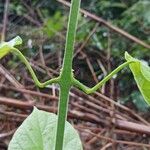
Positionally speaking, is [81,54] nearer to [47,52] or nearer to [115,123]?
[47,52]

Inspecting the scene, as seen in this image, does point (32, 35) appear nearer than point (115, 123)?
No

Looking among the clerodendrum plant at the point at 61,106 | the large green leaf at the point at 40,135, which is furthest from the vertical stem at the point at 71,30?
the large green leaf at the point at 40,135

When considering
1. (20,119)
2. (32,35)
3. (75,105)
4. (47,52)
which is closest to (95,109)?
(75,105)

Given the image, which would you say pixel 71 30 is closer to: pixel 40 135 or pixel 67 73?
pixel 67 73

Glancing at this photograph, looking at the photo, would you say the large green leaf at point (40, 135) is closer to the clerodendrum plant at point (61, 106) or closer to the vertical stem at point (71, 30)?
the clerodendrum plant at point (61, 106)

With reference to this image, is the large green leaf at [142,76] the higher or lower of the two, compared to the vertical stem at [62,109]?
higher

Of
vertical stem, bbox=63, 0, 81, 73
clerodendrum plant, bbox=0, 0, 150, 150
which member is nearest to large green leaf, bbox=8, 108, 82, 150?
clerodendrum plant, bbox=0, 0, 150, 150

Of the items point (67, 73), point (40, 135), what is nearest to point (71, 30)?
point (67, 73)
